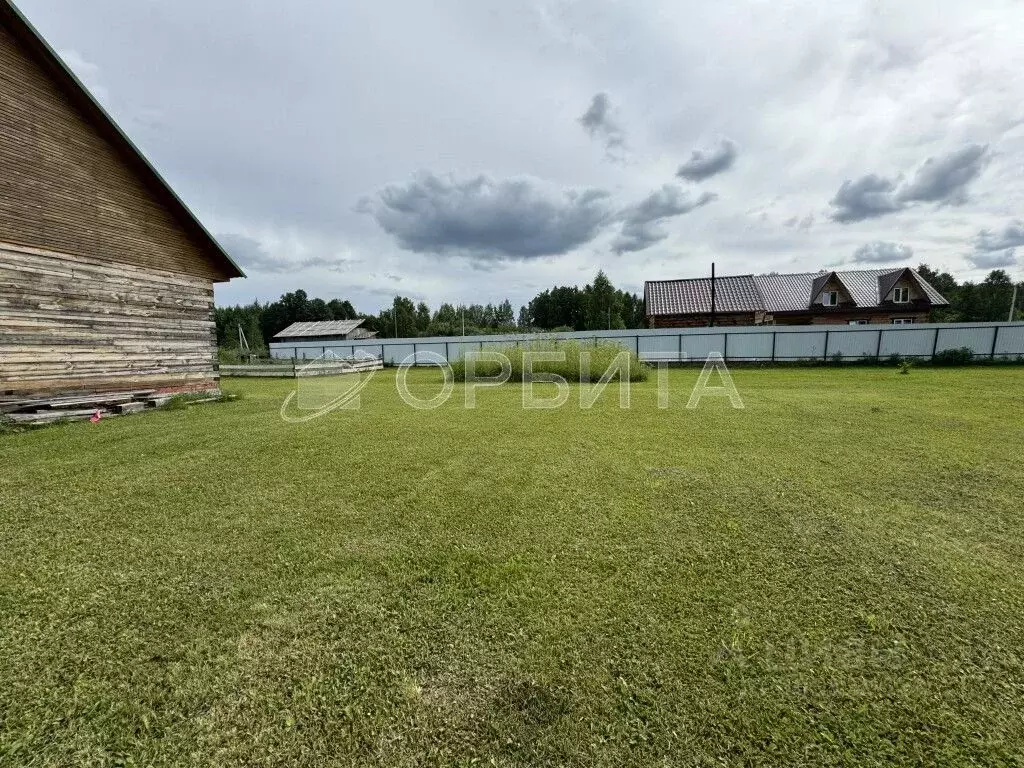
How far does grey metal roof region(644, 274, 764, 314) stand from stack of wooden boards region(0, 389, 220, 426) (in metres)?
23.4

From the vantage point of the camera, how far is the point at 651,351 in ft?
62.4

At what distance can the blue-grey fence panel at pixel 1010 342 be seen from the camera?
1575 centimetres

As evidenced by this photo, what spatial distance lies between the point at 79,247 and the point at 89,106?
8.21 feet

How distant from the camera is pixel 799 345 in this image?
58.3 feet

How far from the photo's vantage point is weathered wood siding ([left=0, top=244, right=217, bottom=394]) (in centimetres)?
671

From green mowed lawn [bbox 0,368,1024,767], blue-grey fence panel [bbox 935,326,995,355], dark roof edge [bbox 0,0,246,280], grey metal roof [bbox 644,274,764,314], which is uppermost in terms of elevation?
dark roof edge [bbox 0,0,246,280]

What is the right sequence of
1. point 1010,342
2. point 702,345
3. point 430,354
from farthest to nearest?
point 430,354 → point 702,345 → point 1010,342

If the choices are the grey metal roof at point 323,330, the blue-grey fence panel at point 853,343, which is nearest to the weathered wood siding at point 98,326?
the blue-grey fence panel at point 853,343

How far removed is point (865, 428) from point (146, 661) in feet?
24.3

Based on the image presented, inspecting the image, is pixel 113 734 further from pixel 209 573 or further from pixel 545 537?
pixel 545 537

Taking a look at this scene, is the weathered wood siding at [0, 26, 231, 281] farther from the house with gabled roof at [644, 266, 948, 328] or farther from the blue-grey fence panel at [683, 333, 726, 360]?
the house with gabled roof at [644, 266, 948, 328]

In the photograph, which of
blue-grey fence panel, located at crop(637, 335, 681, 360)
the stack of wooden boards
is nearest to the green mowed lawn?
the stack of wooden boards
